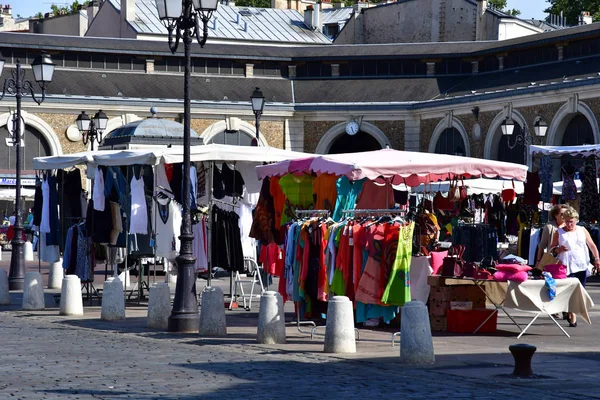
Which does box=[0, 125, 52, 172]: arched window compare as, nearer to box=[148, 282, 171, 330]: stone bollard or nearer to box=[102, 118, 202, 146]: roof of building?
box=[102, 118, 202, 146]: roof of building

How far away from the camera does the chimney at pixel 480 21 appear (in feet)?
198

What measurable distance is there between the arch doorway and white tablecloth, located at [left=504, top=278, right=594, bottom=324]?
3728 cm

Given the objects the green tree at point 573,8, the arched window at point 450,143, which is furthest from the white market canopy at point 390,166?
the green tree at point 573,8

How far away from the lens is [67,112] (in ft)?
158

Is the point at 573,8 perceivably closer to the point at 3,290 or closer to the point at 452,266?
the point at 3,290

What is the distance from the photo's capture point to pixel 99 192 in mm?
18938

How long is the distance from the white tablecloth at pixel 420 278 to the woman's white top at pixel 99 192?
5448 millimetres

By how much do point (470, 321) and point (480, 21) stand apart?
4711cm

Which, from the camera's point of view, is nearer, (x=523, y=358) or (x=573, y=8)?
(x=523, y=358)

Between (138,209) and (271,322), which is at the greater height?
(138,209)

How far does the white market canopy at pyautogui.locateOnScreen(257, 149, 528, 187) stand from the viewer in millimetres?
15133

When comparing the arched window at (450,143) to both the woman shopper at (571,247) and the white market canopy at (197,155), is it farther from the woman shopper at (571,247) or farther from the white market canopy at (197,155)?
the woman shopper at (571,247)

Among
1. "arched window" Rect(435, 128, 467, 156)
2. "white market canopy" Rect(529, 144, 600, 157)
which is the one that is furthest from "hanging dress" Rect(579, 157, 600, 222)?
"arched window" Rect(435, 128, 467, 156)

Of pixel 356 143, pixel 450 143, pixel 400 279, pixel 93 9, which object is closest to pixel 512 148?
pixel 450 143
